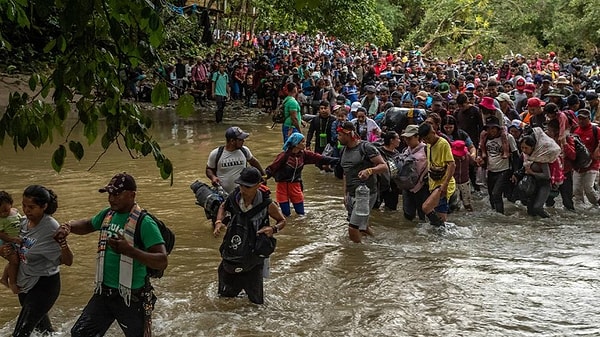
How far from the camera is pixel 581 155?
398 inches

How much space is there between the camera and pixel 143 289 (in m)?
4.84

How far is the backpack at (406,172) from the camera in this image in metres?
8.99

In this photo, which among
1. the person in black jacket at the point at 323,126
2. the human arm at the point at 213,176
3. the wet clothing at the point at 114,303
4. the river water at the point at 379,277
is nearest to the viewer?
the wet clothing at the point at 114,303

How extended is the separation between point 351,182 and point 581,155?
3.73 meters

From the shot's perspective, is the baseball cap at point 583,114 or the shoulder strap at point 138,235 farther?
the baseball cap at point 583,114

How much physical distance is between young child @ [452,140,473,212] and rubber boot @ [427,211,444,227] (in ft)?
3.86

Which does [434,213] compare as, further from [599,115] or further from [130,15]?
[130,15]

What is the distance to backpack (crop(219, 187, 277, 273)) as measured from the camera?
19.8ft

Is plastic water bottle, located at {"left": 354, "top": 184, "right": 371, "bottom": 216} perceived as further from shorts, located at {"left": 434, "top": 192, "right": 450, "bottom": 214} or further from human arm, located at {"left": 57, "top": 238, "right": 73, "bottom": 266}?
human arm, located at {"left": 57, "top": 238, "right": 73, "bottom": 266}

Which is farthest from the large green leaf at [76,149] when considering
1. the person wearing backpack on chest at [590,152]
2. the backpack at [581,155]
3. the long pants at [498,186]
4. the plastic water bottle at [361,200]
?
the person wearing backpack on chest at [590,152]

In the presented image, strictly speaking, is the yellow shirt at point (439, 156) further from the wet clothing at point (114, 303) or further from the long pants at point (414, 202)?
the wet clothing at point (114, 303)

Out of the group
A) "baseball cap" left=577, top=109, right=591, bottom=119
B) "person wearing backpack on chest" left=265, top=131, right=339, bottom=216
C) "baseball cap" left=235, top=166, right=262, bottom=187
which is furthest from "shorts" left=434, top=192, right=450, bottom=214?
"baseball cap" left=235, top=166, right=262, bottom=187

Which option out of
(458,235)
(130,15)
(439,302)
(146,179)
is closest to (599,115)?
(458,235)

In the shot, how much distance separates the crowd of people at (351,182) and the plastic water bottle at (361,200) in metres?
0.01
